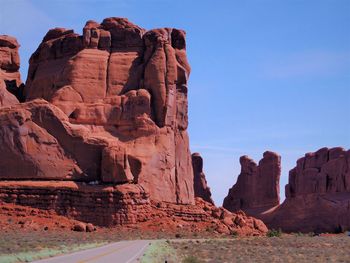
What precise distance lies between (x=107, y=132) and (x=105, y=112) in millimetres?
1401

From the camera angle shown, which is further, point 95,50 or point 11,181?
point 95,50

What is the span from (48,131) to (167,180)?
890 cm

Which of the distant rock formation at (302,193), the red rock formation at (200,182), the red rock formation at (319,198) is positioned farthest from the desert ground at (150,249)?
the distant rock formation at (302,193)

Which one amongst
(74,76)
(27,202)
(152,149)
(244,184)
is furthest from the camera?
(244,184)

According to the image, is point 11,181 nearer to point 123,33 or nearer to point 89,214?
point 89,214

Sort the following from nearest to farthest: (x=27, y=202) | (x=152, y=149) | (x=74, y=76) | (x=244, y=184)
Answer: (x=27, y=202) → (x=152, y=149) → (x=74, y=76) → (x=244, y=184)

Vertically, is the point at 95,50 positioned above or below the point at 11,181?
above

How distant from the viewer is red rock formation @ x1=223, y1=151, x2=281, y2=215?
8888cm

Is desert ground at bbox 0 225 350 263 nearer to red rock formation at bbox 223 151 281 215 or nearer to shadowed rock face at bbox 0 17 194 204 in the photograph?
shadowed rock face at bbox 0 17 194 204

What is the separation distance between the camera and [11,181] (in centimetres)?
3975

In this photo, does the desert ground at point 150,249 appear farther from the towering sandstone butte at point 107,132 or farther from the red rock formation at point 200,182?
the red rock formation at point 200,182

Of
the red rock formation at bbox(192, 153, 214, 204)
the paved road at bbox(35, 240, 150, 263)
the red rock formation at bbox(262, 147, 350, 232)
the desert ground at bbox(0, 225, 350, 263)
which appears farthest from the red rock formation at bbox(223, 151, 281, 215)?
the paved road at bbox(35, 240, 150, 263)

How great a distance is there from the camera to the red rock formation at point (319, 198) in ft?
259

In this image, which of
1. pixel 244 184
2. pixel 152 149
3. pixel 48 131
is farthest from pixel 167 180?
pixel 244 184
